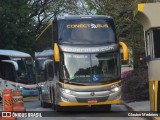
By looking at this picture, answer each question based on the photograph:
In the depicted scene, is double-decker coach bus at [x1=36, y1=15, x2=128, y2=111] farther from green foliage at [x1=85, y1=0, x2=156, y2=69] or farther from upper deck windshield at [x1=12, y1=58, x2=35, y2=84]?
upper deck windshield at [x1=12, y1=58, x2=35, y2=84]

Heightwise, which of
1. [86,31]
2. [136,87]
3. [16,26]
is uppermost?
[16,26]

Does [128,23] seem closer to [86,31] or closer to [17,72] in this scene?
[17,72]

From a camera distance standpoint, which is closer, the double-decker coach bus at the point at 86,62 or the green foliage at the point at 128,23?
the double-decker coach bus at the point at 86,62

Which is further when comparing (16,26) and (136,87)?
(16,26)

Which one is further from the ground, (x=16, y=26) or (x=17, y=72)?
(x=16, y=26)

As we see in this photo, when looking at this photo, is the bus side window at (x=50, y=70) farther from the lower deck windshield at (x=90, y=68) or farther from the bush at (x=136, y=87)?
the bush at (x=136, y=87)

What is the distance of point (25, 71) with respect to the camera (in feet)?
111

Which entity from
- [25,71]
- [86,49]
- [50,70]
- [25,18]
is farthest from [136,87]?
[25,18]

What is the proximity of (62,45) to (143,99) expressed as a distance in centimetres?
839

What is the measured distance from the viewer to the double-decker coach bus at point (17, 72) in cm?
3195

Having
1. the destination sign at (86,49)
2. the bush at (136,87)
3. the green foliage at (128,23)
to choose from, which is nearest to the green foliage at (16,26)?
the green foliage at (128,23)

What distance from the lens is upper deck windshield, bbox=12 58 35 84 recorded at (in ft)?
110

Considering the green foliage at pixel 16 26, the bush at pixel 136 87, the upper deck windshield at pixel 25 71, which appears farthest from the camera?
the green foliage at pixel 16 26

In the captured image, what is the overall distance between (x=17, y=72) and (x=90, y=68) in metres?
14.7
